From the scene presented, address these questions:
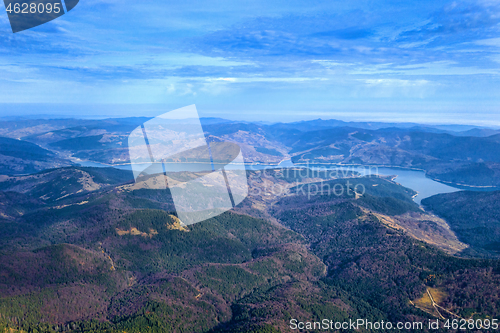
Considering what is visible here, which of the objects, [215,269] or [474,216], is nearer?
[215,269]

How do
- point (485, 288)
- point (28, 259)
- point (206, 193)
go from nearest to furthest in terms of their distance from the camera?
point (485, 288) → point (28, 259) → point (206, 193)

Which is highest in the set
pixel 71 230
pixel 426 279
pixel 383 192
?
pixel 71 230

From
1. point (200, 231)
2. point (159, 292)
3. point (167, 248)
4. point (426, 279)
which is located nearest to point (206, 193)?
point (200, 231)

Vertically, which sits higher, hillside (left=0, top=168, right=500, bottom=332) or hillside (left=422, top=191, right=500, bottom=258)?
hillside (left=0, top=168, right=500, bottom=332)

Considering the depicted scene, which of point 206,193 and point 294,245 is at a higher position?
point 206,193

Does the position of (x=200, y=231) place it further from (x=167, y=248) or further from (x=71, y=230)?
(x=71, y=230)

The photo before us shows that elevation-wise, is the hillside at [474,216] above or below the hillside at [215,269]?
below

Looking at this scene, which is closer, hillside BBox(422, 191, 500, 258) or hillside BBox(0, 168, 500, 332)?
hillside BBox(0, 168, 500, 332)

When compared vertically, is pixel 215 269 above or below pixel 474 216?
above

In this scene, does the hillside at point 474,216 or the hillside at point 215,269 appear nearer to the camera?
the hillside at point 215,269

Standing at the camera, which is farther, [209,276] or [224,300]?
[209,276]

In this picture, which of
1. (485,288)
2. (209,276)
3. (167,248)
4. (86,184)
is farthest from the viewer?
(86,184)
